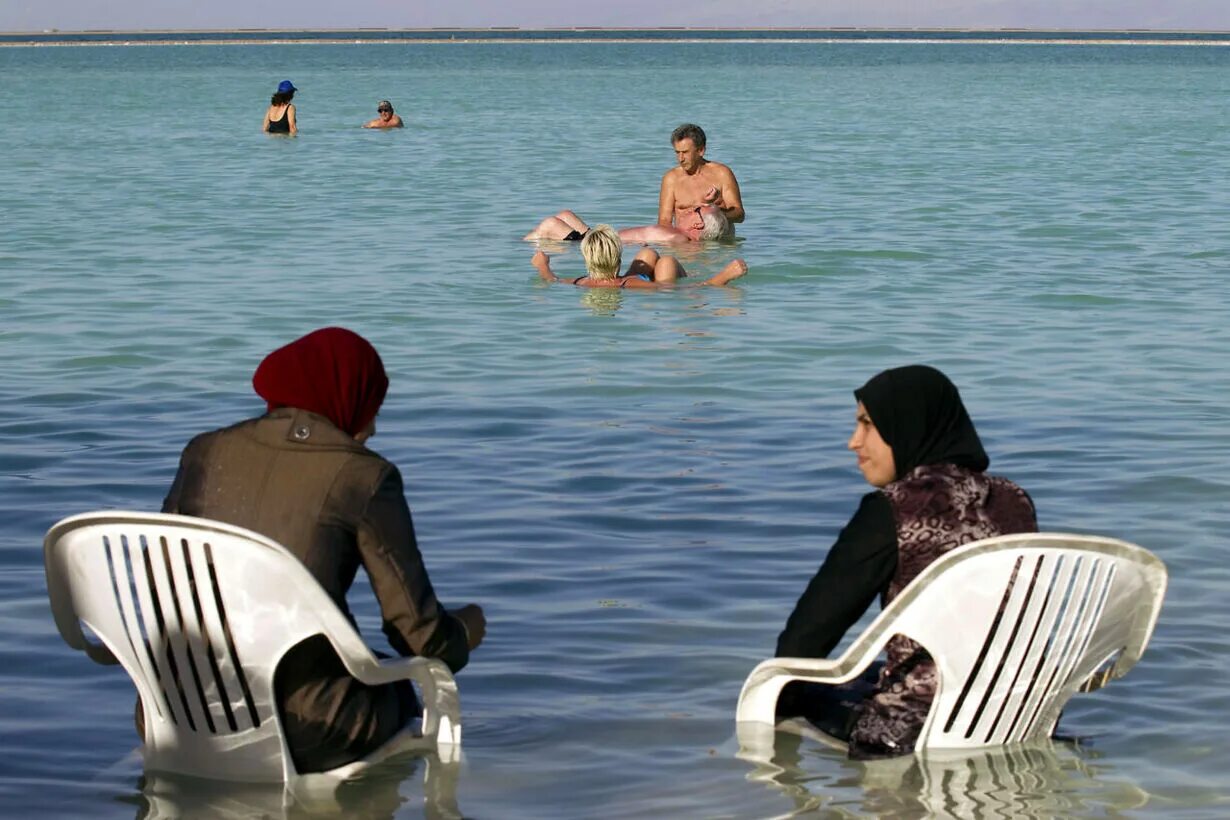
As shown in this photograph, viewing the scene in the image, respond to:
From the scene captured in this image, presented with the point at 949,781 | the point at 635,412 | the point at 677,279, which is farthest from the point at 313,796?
the point at 677,279

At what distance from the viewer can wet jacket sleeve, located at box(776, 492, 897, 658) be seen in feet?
15.1

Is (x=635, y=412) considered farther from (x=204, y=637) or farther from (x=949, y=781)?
(x=204, y=637)

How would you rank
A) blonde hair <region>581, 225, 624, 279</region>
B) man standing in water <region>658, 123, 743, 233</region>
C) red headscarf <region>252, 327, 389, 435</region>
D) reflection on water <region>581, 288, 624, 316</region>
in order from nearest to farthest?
red headscarf <region>252, 327, 389, 435</region> < reflection on water <region>581, 288, 624, 316</region> < blonde hair <region>581, 225, 624, 279</region> < man standing in water <region>658, 123, 743, 233</region>

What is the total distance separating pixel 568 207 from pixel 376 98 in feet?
133

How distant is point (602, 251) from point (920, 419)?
9998 millimetres

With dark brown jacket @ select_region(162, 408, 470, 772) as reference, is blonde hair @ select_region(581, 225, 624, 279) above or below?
below

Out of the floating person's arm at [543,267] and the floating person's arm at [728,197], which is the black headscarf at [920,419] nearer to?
the floating person's arm at [543,267]

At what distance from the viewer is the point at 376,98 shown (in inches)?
2434

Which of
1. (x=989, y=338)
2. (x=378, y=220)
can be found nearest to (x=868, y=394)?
(x=989, y=338)

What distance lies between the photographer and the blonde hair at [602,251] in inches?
571

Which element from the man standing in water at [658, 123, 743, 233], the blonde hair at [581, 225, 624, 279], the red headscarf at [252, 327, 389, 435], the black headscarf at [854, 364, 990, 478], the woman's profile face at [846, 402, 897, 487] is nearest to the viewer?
the red headscarf at [252, 327, 389, 435]

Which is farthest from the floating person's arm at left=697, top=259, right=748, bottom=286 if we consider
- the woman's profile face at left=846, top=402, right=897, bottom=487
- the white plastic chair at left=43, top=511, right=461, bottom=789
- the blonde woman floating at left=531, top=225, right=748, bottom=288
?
the white plastic chair at left=43, top=511, right=461, bottom=789

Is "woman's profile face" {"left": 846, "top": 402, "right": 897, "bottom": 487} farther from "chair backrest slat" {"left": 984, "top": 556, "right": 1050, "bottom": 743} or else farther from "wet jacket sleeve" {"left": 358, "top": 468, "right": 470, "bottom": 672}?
"wet jacket sleeve" {"left": 358, "top": 468, "right": 470, "bottom": 672}

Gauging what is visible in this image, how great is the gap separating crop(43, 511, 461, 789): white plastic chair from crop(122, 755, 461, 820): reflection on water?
0.07m
